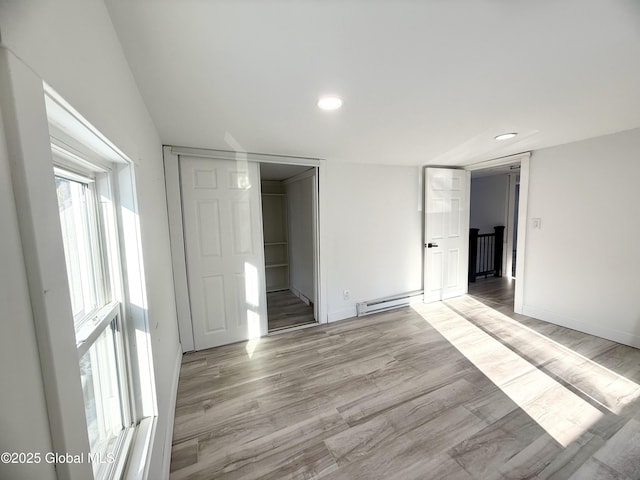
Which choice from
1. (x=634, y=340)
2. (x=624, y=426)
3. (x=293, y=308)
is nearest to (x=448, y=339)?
(x=624, y=426)

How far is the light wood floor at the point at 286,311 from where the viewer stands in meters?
3.33

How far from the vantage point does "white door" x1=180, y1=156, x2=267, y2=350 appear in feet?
8.47

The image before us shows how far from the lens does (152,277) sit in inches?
57.1

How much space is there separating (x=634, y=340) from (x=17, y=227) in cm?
422

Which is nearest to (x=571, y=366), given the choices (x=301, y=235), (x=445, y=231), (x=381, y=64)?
(x=445, y=231)

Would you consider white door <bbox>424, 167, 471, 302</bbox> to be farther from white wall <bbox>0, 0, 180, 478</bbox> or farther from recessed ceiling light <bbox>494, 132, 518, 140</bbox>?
white wall <bbox>0, 0, 180, 478</bbox>

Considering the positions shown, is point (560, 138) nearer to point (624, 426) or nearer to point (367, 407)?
point (624, 426)

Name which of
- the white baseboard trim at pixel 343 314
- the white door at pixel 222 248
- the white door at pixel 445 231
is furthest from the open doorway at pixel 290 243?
the white door at pixel 445 231

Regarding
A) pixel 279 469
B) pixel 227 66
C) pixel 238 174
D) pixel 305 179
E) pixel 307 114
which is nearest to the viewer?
pixel 227 66

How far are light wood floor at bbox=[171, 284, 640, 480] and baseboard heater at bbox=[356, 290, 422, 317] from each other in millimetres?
587

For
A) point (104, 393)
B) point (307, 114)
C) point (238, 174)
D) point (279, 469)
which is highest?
point (307, 114)

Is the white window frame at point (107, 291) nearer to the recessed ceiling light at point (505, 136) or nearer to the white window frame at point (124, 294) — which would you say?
the white window frame at point (124, 294)

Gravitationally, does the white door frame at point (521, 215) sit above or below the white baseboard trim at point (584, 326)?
above

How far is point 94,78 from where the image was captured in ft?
2.53
